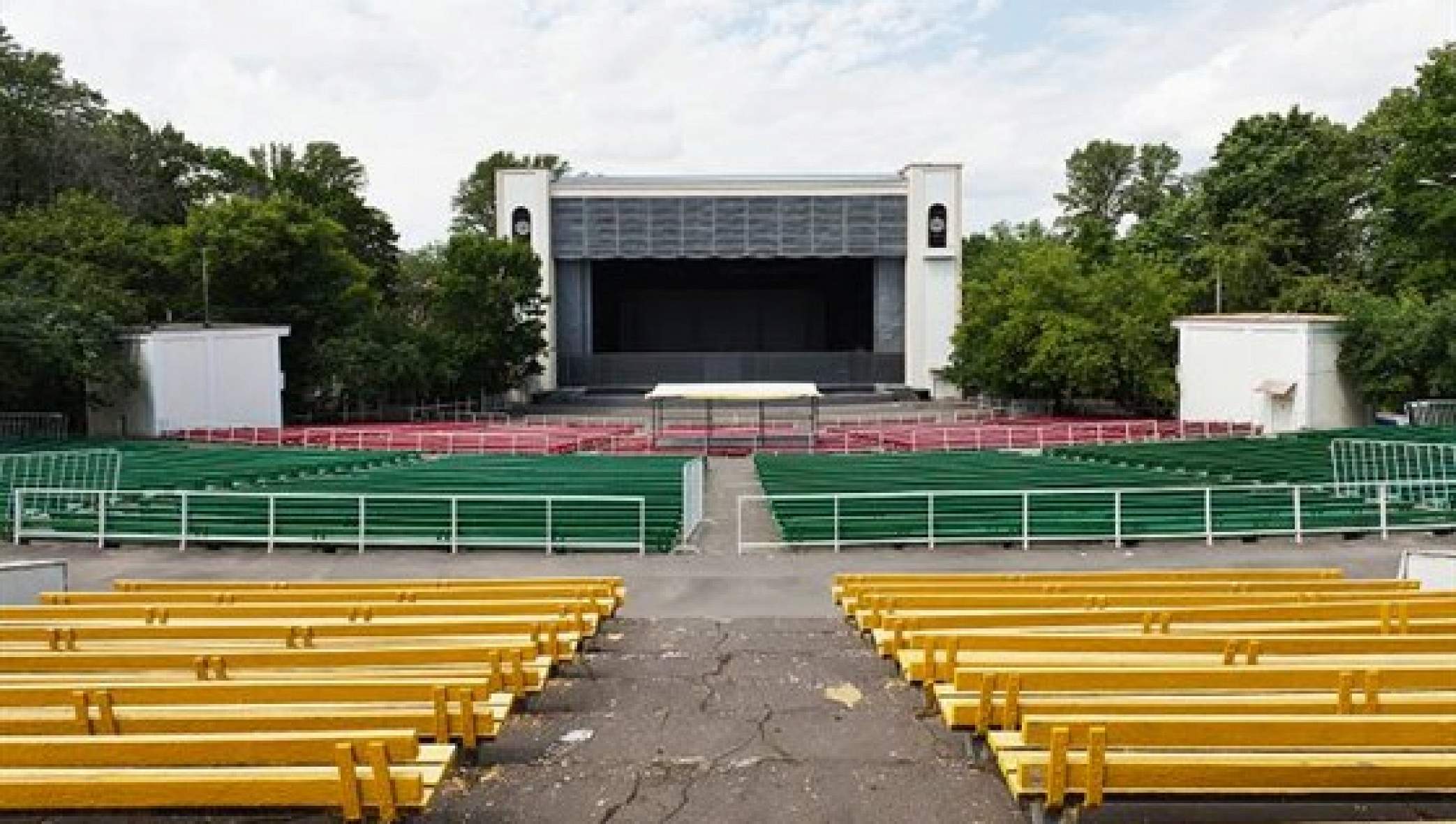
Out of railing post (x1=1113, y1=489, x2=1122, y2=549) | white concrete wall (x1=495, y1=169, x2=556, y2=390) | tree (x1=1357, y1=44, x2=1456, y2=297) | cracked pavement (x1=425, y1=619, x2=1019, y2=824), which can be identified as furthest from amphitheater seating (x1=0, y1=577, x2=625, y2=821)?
white concrete wall (x1=495, y1=169, x2=556, y2=390)

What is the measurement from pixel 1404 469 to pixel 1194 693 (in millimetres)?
20219

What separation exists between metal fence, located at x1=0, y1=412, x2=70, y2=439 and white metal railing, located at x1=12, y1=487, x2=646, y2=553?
74.5ft

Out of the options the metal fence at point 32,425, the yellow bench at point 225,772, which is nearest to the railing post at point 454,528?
the yellow bench at point 225,772

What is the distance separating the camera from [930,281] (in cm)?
6631

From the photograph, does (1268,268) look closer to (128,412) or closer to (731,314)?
(731,314)

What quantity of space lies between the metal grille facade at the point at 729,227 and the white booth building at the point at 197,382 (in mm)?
25303

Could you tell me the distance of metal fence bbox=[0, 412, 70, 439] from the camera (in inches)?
1447

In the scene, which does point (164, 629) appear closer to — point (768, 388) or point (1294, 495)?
point (1294, 495)

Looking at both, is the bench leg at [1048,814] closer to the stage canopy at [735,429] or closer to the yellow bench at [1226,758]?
the yellow bench at [1226,758]

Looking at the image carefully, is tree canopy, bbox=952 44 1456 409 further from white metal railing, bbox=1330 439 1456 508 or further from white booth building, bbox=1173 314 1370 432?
white metal railing, bbox=1330 439 1456 508

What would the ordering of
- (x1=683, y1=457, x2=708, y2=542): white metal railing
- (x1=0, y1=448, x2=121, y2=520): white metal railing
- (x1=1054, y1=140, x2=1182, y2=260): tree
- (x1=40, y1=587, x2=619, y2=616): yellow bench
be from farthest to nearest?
(x1=1054, y1=140, x2=1182, y2=260): tree, (x1=0, y1=448, x2=121, y2=520): white metal railing, (x1=683, y1=457, x2=708, y2=542): white metal railing, (x1=40, y1=587, x2=619, y2=616): yellow bench

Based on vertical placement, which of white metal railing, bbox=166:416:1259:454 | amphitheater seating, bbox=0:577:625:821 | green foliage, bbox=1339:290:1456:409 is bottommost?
white metal railing, bbox=166:416:1259:454

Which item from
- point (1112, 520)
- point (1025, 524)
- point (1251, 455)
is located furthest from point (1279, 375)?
point (1025, 524)

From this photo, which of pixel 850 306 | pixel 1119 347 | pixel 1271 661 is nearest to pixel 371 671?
pixel 1271 661
